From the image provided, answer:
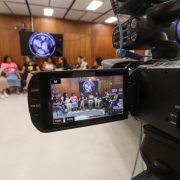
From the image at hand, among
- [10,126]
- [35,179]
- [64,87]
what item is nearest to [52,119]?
[64,87]

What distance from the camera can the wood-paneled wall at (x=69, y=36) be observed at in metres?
3.89

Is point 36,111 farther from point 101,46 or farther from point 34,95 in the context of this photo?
point 101,46

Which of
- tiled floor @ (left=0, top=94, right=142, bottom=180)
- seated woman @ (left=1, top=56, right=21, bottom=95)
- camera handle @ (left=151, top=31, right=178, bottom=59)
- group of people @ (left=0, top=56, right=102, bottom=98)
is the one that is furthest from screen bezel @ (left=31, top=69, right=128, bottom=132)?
seated woman @ (left=1, top=56, right=21, bottom=95)

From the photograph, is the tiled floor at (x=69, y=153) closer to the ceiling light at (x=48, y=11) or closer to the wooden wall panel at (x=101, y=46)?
the ceiling light at (x=48, y=11)

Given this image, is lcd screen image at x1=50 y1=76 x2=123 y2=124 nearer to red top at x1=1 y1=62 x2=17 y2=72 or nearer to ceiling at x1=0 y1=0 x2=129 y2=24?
ceiling at x1=0 y1=0 x2=129 y2=24

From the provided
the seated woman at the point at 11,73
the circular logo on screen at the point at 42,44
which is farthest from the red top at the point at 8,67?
the circular logo on screen at the point at 42,44

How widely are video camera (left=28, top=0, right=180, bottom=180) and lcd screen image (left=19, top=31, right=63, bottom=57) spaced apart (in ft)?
13.1

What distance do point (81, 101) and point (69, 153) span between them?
102 centimetres

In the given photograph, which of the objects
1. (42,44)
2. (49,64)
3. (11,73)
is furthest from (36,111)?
(42,44)

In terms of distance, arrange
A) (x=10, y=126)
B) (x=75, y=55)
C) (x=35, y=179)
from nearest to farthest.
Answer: (x=35, y=179) → (x=10, y=126) → (x=75, y=55)

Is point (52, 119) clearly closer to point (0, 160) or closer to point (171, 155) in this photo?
point (171, 155)

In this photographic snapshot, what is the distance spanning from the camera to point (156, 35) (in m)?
0.47

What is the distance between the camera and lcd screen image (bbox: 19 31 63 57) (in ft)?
12.9

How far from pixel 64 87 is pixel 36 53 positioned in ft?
13.5
